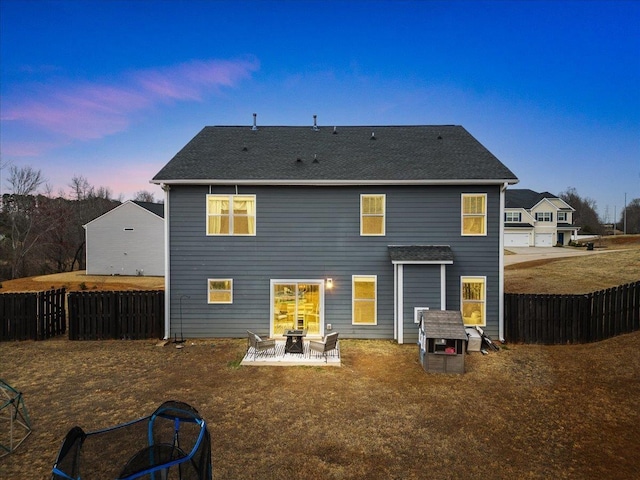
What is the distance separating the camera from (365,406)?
682cm

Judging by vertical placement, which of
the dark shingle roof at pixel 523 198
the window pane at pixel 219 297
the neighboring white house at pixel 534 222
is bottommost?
the window pane at pixel 219 297

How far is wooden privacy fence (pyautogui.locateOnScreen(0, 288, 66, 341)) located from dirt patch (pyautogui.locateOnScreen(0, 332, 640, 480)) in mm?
612

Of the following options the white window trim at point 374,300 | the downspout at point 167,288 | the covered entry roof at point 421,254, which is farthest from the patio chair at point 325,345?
the downspout at point 167,288

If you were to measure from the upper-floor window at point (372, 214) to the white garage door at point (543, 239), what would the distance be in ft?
137

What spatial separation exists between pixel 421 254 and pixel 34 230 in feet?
125

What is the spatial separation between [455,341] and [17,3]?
23.6 m

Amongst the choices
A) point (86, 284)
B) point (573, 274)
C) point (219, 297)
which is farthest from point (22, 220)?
point (573, 274)

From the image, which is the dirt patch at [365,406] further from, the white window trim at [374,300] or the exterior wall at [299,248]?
the exterior wall at [299,248]

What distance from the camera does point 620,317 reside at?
10430mm

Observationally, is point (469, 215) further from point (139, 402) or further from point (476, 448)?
point (139, 402)

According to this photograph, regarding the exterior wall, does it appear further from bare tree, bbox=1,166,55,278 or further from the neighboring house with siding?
bare tree, bbox=1,166,55,278

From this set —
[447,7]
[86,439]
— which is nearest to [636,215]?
[447,7]

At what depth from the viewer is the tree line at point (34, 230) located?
29.8 meters

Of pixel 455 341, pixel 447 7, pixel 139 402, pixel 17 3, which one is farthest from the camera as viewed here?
pixel 447 7
